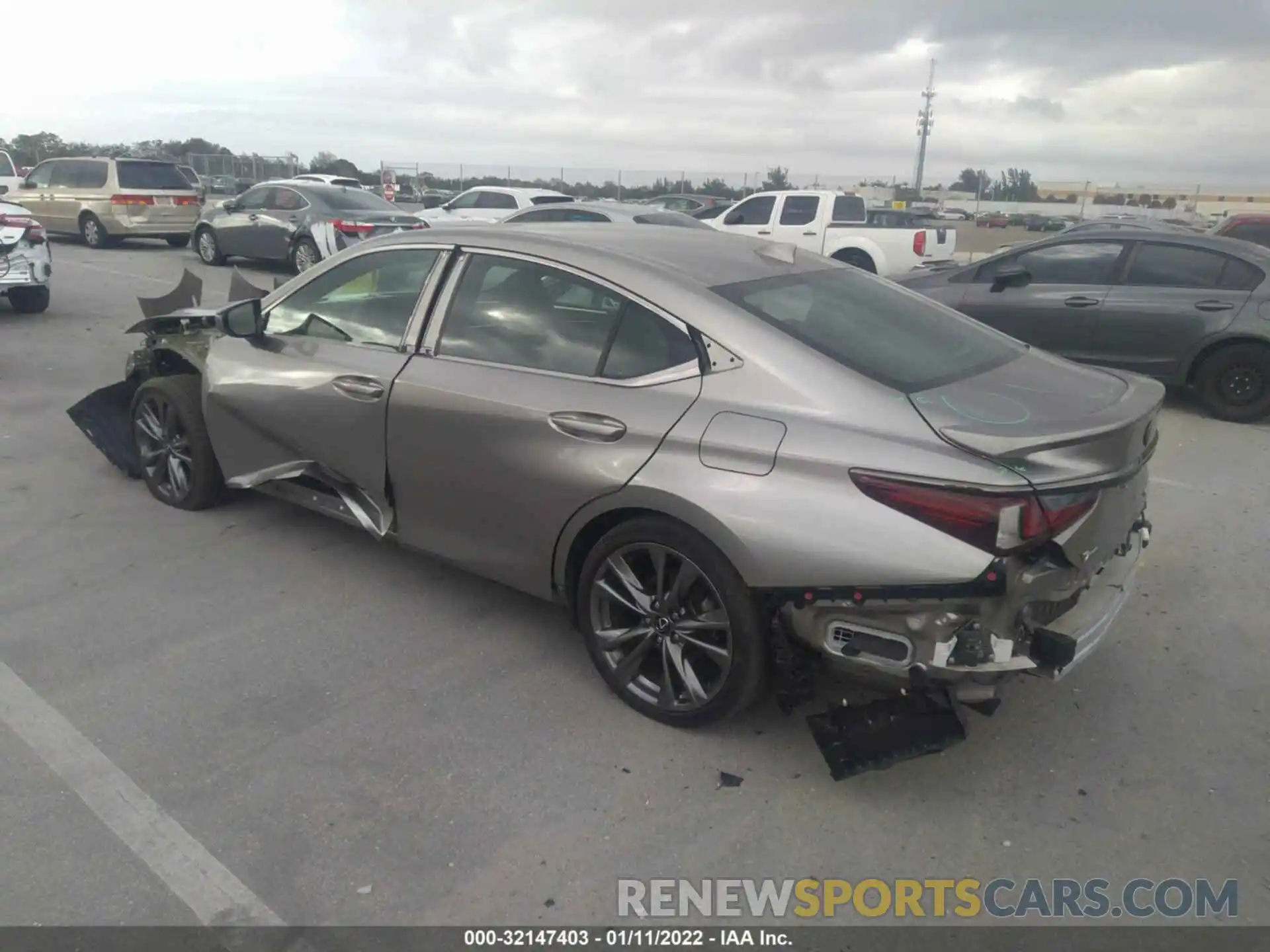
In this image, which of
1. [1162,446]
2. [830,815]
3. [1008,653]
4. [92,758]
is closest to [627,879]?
[830,815]

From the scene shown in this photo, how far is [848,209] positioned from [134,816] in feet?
49.1

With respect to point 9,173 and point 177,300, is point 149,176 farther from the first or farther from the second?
point 177,300

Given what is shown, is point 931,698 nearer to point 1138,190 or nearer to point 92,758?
point 92,758

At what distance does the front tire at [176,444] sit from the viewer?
16.6ft

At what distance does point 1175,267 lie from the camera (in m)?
8.31

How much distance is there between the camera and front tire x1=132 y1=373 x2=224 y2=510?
200 inches

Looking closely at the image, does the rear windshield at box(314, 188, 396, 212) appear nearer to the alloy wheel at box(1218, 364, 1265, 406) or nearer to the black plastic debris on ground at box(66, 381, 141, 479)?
the black plastic debris on ground at box(66, 381, 141, 479)

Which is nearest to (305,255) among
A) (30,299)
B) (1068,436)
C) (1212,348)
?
(30,299)

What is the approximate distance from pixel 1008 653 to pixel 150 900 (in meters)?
2.44

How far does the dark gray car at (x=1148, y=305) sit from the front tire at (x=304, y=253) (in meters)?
10.4

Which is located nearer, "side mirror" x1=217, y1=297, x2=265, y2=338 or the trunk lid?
the trunk lid

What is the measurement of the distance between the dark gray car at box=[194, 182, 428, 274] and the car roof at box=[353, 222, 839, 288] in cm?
1131

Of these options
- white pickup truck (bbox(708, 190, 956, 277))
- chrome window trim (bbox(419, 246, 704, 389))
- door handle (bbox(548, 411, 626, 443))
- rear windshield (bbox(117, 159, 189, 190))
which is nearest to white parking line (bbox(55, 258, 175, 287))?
rear windshield (bbox(117, 159, 189, 190))

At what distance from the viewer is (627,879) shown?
2734mm
